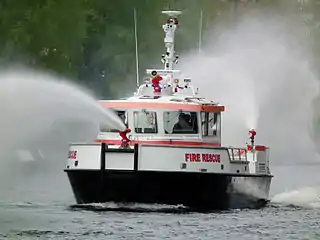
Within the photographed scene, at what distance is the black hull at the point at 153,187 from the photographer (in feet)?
147

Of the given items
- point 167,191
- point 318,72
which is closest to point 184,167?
point 167,191

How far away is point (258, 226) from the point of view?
4281 cm

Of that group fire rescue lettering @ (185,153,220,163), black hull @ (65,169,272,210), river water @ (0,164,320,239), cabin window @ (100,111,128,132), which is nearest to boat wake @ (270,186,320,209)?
river water @ (0,164,320,239)

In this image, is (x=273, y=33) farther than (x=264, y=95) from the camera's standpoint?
Yes

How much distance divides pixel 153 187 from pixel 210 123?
378 cm

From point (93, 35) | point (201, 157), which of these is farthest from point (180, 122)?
point (93, 35)

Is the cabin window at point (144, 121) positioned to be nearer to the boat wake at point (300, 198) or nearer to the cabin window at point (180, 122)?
the cabin window at point (180, 122)

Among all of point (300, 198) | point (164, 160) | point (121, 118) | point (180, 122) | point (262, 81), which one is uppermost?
point (262, 81)

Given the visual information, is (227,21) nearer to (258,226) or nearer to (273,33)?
(273,33)

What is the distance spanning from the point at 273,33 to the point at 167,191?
37.5 metres

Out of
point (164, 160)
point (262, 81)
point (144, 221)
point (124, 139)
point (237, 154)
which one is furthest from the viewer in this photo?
point (262, 81)

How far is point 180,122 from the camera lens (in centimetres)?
4691

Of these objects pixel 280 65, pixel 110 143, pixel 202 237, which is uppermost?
pixel 280 65

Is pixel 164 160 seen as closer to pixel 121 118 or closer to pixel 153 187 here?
pixel 153 187
